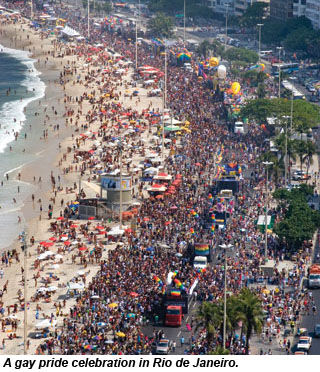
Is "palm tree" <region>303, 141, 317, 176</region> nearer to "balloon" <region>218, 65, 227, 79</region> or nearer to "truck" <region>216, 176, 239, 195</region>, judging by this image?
"truck" <region>216, 176, 239, 195</region>

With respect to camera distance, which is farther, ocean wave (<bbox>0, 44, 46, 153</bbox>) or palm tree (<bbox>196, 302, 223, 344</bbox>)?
ocean wave (<bbox>0, 44, 46, 153</bbox>)

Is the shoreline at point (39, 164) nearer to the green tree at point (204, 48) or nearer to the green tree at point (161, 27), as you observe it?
the green tree at point (161, 27)

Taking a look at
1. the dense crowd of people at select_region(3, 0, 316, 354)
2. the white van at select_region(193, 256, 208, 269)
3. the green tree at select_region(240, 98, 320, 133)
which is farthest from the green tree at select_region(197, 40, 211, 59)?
the white van at select_region(193, 256, 208, 269)

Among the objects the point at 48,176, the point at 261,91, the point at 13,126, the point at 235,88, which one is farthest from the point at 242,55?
the point at 48,176

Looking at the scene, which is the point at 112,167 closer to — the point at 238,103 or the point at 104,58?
the point at 238,103

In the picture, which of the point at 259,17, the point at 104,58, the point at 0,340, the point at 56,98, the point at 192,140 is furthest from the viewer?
the point at 259,17

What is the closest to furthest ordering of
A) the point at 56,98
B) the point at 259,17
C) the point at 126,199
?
the point at 126,199 < the point at 56,98 < the point at 259,17

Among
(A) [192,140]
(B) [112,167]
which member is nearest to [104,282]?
(B) [112,167]
